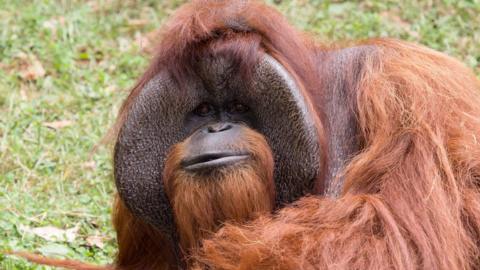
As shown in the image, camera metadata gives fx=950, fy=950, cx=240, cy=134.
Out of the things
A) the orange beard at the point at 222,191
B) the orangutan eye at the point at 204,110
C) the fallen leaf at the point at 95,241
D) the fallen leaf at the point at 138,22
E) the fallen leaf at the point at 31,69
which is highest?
the fallen leaf at the point at 138,22

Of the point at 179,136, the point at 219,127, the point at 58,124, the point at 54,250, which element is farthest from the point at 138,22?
the point at 219,127

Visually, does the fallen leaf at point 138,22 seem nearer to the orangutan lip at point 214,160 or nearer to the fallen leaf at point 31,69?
the fallen leaf at point 31,69

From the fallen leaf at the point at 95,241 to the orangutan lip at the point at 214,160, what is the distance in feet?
→ 4.60

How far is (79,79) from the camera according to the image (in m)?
5.98

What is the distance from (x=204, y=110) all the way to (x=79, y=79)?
2.69 meters

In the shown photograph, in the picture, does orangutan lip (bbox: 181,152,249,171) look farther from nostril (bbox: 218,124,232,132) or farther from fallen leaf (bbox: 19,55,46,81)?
fallen leaf (bbox: 19,55,46,81)

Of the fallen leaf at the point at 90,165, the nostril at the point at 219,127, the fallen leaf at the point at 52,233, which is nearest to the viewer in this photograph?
the nostril at the point at 219,127

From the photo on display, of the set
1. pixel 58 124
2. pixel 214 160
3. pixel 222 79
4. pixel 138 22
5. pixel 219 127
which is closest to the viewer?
pixel 214 160

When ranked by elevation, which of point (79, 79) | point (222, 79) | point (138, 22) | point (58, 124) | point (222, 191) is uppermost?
point (138, 22)

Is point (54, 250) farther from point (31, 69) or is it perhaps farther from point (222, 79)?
point (31, 69)

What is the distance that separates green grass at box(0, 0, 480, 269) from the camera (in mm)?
4613

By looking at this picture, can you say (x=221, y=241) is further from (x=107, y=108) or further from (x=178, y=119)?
(x=107, y=108)

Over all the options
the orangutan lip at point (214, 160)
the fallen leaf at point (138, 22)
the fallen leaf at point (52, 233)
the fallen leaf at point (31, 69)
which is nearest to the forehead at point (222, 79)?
the orangutan lip at point (214, 160)

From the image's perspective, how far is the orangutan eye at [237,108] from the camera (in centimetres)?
340
